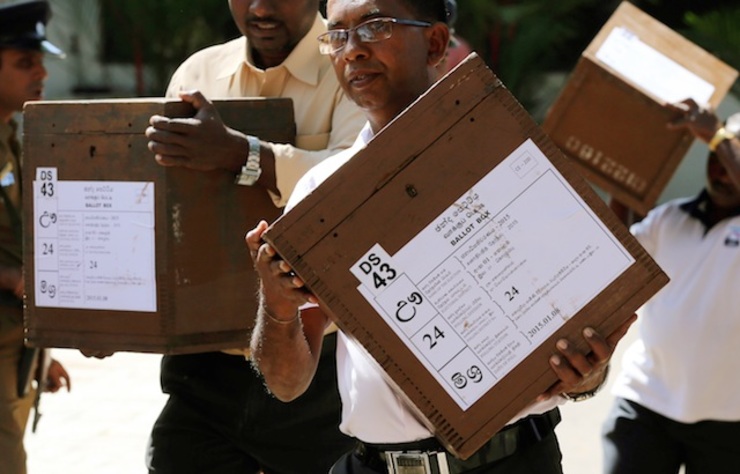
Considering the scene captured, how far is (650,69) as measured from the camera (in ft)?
15.0

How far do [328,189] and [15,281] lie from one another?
6.95 feet

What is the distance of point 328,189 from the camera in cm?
217

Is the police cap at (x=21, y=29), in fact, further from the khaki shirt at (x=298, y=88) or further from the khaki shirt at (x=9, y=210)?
the khaki shirt at (x=298, y=88)

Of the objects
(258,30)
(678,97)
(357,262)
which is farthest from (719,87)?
(357,262)

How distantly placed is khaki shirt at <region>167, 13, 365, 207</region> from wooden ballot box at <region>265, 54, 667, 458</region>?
0.91m

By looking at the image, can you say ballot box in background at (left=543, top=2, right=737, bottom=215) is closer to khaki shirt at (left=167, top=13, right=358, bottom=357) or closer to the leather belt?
khaki shirt at (left=167, top=13, right=358, bottom=357)

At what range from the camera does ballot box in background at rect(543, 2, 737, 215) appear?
4527 mm

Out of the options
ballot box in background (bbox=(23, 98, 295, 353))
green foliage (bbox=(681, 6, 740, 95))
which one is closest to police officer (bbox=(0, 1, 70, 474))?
ballot box in background (bbox=(23, 98, 295, 353))

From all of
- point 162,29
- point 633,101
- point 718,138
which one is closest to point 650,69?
point 633,101

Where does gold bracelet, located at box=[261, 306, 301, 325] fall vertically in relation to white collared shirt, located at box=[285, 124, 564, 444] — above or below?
above

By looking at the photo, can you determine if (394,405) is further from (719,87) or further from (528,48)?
(528,48)

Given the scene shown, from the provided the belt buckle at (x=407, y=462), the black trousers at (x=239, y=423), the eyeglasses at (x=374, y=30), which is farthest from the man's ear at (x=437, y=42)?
the black trousers at (x=239, y=423)

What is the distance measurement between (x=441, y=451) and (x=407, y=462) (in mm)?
80

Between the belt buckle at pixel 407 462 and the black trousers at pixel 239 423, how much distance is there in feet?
2.85
